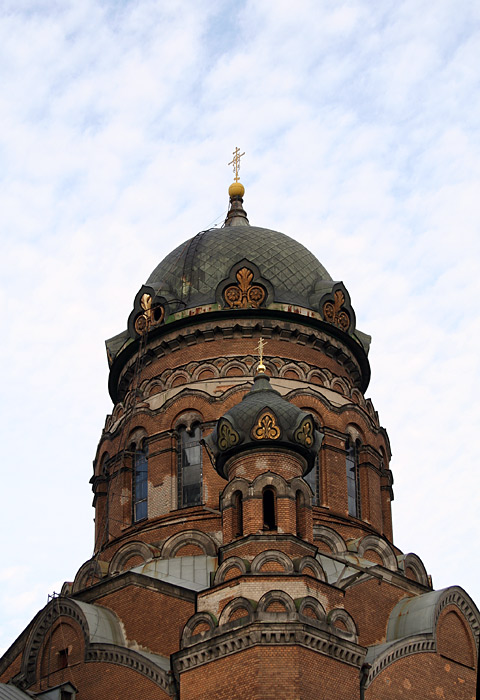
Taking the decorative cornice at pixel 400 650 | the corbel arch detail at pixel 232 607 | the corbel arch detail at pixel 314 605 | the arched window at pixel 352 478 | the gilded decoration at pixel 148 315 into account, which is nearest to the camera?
the corbel arch detail at pixel 232 607

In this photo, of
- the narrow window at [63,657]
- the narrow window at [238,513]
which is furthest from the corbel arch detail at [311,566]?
the narrow window at [63,657]

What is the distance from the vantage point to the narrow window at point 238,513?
25.8 metres

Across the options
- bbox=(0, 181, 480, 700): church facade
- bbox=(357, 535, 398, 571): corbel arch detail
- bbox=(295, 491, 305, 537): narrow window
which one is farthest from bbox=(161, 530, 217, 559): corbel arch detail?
bbox=(357, 535, 398, 571): corbel arch detail

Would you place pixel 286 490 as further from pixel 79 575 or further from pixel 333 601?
pixel 79 575

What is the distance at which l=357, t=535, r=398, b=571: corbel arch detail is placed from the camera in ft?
96.6

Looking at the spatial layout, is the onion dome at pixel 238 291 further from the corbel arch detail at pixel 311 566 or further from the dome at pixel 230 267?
the corbel arch detail at pixel 311 566

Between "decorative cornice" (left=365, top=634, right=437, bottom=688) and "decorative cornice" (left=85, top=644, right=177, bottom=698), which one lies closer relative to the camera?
"decorative cornice" (left=85, top=644, right=177, bottom=698)

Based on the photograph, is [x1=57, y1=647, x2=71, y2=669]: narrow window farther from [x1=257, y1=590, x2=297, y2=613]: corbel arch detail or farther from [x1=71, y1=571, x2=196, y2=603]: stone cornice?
[x1=257, y1=590, x2=297, y2=613]: corbel arch detail

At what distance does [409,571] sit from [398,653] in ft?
13.8

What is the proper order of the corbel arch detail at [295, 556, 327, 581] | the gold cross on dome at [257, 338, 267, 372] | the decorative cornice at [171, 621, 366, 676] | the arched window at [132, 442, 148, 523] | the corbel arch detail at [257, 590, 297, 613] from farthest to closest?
the arched window at [132, 442, 148, 523] < the gold cross on dome at [257, 338, 267, 372] < the corbel arch detail at [295, 556, 327, 581] < the corbel arch detail at [257, 590, 297, 613] < the decorative cornice at [171, 621, 366, 676]

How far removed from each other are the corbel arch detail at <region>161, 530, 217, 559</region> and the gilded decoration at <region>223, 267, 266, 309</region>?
19.6 feet

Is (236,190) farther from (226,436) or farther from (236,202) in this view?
(226,436)

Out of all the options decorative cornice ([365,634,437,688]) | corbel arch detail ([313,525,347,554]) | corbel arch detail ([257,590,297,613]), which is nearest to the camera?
corbel arch detail ([257,590,297,613])

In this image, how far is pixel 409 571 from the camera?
29.9 m
